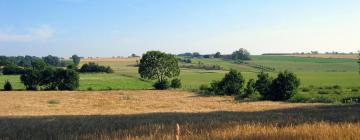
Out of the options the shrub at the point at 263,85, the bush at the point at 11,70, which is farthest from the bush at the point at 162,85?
the bush at the point at 11,70

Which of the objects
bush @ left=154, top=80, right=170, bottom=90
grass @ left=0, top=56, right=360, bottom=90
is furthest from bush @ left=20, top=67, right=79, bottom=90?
bush @ left=154, top=80, right=170, bottom=90

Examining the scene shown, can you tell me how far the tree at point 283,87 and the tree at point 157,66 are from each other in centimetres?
3577

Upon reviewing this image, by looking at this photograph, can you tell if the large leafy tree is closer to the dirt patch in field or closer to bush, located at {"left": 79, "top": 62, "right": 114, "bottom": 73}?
the dirt patch in field

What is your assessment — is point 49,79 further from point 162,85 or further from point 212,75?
point 212,75

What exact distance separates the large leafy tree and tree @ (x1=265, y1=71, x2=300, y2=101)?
35774 mm

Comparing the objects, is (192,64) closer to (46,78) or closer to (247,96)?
(46,78)

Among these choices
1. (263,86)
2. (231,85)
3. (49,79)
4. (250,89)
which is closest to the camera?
(263,86)

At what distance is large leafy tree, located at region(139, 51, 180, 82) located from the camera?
96.4 m

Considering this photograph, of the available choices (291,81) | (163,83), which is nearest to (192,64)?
(163,83)

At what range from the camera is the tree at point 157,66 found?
96.4m

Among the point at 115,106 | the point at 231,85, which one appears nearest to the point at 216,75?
the point at 231,85

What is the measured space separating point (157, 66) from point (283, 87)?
38.5 metres

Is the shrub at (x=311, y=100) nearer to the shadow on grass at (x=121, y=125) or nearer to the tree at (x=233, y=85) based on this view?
the tree at (x=233, y=85)

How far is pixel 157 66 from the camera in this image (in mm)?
96625
